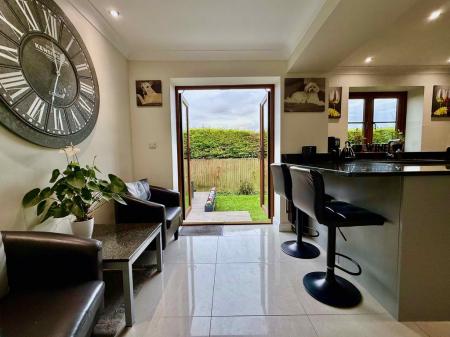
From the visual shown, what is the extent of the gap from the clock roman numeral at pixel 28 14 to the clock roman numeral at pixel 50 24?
0.09 metres

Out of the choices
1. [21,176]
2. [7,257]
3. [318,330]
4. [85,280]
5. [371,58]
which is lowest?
[318,330]

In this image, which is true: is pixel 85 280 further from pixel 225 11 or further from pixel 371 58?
pixel 371 58

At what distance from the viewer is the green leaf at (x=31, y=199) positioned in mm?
1315

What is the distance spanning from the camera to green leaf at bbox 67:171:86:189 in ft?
4.59

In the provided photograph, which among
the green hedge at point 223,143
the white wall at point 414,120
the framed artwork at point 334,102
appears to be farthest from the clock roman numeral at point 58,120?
the white wall at point 414,120

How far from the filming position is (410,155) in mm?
3297

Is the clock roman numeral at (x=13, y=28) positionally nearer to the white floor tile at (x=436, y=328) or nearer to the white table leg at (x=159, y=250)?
the white table leg at (x=159, y=250)

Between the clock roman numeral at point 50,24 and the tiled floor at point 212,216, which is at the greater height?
the clock roman numeral at point 50,24

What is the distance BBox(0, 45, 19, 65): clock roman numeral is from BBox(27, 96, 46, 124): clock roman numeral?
9.3 inches

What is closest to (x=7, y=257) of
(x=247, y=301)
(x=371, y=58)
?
(x=247, y=301)

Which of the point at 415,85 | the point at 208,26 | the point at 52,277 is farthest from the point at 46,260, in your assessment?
the point at 415,85

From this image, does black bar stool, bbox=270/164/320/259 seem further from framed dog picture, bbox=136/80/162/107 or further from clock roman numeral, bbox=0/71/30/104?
clock roman numeral, bbox=0/71/30/104

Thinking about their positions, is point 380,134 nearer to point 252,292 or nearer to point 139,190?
point 252,292

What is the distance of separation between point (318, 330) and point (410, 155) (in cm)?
321
